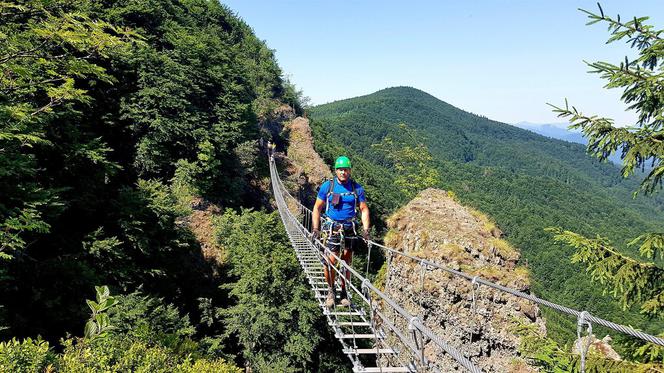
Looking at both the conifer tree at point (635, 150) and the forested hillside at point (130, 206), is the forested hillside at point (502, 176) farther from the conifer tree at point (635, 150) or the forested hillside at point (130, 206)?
the forested hillside at point (130, 206)

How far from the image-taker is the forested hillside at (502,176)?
133 ft

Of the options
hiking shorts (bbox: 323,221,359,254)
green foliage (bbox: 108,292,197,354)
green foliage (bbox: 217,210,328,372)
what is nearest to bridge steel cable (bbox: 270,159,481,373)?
hiking shorts (bbox: 323,221,359,254)

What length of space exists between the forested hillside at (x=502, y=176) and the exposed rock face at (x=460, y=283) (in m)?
1.98

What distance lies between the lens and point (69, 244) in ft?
31.8

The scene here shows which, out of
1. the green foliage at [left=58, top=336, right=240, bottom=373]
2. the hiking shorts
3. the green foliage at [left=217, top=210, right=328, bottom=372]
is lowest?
the green foliage at [left=217, top=210, right=328, bottom=372]

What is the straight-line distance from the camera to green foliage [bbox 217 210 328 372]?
45.1 feet

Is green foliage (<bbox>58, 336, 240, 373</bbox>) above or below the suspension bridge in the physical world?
below

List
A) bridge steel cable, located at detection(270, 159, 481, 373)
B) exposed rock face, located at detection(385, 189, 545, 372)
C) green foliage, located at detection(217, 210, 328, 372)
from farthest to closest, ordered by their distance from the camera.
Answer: green foliage, located at detection(217, 210, 328, 372), exposed rock face, located at detection(385, 189, 545, 372), bridge steel cable, located at detection(270, 159, 481, 373)

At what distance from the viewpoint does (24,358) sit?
4.24m

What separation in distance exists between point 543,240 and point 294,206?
5650 centimetres

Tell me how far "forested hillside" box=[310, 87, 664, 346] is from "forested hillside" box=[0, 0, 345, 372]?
22.9 feet

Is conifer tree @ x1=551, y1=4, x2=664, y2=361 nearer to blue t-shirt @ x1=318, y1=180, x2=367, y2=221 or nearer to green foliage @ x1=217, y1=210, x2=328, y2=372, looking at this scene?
blue t-shirt @ x1=318, y1=180, x2=367, y2=221

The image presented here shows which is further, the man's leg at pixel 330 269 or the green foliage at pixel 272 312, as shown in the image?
the green foliage at pixel 272 312

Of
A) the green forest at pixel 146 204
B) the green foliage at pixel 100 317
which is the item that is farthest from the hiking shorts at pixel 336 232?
the green foliage at pixel 100 317
